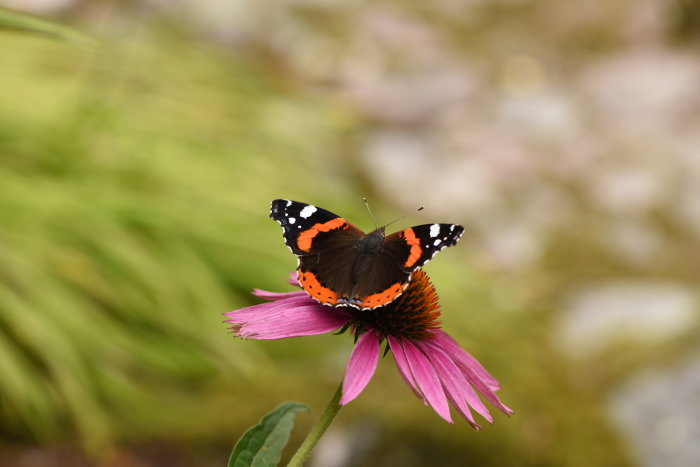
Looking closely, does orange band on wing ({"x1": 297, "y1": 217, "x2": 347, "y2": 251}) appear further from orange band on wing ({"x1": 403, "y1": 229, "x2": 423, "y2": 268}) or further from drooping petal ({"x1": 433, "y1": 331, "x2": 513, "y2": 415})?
drooping petal ({"x1": 433, "y1": 331, "x2": 513, "y2": 415})

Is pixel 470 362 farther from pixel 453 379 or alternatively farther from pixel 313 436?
pixel 313 436

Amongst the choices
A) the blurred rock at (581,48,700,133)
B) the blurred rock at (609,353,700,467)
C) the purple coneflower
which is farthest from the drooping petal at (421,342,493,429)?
the blurred rock at (581,48,700,133)

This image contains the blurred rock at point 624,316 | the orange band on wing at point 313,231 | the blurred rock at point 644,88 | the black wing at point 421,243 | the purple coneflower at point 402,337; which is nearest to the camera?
the purple coneflower at point 402,337

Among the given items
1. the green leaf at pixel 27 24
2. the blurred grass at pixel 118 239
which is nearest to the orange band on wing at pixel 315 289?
the green leaf at pixel 27 24

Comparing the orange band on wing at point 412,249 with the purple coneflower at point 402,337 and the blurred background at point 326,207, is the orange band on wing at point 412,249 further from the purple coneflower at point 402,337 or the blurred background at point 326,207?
the blurred background at point 326,207

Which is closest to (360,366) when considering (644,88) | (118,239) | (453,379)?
(453,379)

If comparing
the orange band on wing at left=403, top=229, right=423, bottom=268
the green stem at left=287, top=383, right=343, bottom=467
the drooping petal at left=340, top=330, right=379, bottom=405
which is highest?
the orange band on wing at left=403, top=229, right=423, bottom=268
